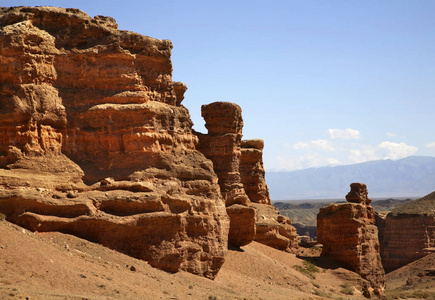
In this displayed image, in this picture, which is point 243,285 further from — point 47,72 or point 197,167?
point 47,72

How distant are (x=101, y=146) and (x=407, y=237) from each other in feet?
138

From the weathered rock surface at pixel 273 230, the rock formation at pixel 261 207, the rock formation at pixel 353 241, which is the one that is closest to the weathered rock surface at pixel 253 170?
the rock formation at pixel 261 207

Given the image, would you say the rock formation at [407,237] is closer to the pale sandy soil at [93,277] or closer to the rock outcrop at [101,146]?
the pale sandy soil at [93,277]

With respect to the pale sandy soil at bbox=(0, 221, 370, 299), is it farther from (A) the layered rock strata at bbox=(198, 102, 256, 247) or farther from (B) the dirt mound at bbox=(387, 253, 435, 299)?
(B) the dirt mound at bbox=(387, 253, 435, 299)

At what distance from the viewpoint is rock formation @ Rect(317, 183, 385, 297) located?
4078cm

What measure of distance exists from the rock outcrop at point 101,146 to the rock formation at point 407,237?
3649 centimetres

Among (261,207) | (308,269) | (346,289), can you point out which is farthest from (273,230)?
(346,289)

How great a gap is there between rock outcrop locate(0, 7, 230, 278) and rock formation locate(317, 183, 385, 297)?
1387cm

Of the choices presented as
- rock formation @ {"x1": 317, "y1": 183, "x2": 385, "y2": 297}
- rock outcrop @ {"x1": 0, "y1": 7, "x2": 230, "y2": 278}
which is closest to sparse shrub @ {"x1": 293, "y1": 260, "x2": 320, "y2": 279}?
rock formation @ {"x1": 317, "y1": 183, "x2": 385, "y2": 297}

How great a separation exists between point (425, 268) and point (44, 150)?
40468mm

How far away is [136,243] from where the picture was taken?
25547 mm

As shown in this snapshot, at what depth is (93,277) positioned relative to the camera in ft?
69.2

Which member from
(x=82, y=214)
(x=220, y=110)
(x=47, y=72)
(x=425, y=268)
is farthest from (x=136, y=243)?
(x=425, y=268)

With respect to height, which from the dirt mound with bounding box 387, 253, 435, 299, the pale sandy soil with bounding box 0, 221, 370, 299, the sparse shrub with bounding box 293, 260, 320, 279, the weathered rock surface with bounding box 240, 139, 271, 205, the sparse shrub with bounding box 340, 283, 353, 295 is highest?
the weathered rock surface with bounding box 240, 139, 271, 205
